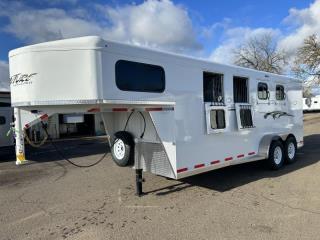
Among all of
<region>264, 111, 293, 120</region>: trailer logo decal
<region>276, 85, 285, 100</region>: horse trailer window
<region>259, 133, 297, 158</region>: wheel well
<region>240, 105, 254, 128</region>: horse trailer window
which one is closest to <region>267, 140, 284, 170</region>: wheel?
<region>259, 133, 297, 158</region>: wheel well

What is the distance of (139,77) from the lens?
545 centimetres

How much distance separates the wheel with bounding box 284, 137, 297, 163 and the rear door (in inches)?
419

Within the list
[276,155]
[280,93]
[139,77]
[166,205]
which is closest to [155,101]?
[139,77]

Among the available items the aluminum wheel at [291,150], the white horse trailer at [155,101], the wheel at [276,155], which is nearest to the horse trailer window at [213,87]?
the white horse trailer at [155,101]

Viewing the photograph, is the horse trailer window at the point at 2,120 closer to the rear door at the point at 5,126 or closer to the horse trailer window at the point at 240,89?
the rear door at the point at 5,126

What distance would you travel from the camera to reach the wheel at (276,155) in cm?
816

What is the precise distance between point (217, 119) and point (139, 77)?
7.22 feet

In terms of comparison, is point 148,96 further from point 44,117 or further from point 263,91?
point 263,91

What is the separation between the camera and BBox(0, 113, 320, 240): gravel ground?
463 cm

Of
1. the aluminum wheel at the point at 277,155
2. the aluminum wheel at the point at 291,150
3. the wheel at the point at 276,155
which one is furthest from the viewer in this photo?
the aluminum wheel at the point at 291,150

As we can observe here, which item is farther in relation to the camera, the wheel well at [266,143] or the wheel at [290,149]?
the wheel at [290,149]

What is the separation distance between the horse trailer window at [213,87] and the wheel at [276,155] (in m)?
2.25

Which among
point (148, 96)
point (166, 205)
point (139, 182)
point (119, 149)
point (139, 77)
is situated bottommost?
point (166, 205)

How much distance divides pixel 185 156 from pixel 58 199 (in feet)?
8.73
